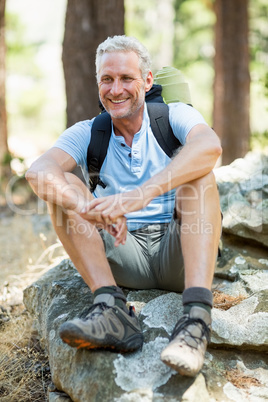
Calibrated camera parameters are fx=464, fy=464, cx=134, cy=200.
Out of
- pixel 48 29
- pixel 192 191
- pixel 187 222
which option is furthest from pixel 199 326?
pixel 48 29

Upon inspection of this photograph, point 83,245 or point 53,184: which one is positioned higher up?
point 53,184

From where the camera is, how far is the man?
8.18 ft

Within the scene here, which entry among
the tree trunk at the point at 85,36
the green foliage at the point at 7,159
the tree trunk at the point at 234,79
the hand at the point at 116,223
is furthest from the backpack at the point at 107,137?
the tree trunk at the point at 234,79

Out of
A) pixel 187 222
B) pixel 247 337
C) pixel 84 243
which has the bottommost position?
pixel 247 337

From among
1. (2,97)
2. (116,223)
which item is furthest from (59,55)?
(116,223)

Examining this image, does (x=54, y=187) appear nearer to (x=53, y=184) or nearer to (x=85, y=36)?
(x=53, y=184)

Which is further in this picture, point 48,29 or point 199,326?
point 48,29

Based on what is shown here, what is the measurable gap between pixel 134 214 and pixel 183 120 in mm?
729

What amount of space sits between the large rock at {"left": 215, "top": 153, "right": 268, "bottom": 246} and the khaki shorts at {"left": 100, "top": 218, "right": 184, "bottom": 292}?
49.8 inches

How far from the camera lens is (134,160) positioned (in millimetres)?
3162

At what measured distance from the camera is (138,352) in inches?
102

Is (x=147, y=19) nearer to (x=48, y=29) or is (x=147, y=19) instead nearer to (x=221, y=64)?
(x=48, y=29)

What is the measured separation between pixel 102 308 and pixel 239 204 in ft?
7.17

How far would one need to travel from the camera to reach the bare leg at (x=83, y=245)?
2.78m
